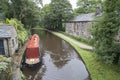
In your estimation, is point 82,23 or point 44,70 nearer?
point 44,70

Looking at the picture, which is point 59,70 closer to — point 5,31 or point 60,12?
point 5,31

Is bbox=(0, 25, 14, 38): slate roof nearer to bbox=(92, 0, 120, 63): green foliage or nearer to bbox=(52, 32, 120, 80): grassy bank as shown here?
bbox=(52, 32, 120, 80): grassy bank

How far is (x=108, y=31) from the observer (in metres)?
12.1

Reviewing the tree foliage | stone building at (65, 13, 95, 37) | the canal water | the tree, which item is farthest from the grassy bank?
the tree

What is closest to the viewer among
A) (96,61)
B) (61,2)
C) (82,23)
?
(96,61)

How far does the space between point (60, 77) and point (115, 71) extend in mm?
5091

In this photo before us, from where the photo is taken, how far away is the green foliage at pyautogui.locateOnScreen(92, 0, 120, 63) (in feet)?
38.9

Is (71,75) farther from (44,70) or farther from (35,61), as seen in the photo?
(35,61)

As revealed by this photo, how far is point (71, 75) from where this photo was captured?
46.5 feet

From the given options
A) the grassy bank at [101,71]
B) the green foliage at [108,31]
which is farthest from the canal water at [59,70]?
the green foliage at [108,31]

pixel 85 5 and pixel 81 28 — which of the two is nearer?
pixel 81 28

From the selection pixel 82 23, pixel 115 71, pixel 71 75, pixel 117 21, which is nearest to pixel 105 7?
pixel 117 21

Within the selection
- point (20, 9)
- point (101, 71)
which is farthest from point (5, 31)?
point (20, 9)

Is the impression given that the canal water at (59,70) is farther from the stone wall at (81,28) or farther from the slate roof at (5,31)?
the stone wall at (81,28)
